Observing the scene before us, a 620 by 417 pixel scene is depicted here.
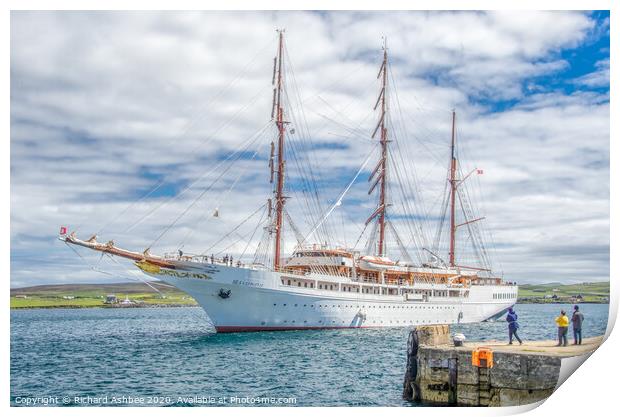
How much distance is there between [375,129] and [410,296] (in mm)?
13594

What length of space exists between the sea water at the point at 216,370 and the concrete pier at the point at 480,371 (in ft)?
3.72

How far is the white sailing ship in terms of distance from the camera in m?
36.3

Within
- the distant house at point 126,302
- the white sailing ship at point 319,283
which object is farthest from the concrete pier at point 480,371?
the distant house at point 126,302

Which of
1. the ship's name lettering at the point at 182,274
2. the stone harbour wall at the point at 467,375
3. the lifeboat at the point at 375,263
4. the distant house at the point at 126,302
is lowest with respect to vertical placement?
the distant house at the point at 126,302

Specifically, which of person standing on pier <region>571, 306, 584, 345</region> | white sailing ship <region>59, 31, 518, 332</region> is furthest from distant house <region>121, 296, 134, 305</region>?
person standing on pier <region>571, 306, 584, 345</region>

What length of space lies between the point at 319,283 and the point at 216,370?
18901 millimetres

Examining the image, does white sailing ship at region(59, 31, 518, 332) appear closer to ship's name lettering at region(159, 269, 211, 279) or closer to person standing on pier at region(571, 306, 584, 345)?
ship's name lettering at region(159, 269, 211, 279)

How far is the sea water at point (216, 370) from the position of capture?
1792 centimetres

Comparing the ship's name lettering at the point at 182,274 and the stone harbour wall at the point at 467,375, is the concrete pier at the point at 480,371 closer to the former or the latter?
the stone harbour wall at the point at 467,375

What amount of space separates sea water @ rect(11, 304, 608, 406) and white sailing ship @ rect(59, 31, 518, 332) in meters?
2.23

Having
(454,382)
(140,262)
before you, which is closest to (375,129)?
(140,262)

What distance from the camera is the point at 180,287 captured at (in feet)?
121

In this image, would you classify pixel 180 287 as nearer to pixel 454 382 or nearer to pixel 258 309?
pixel 258 309

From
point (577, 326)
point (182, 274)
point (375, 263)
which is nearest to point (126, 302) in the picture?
point (375, 263)
